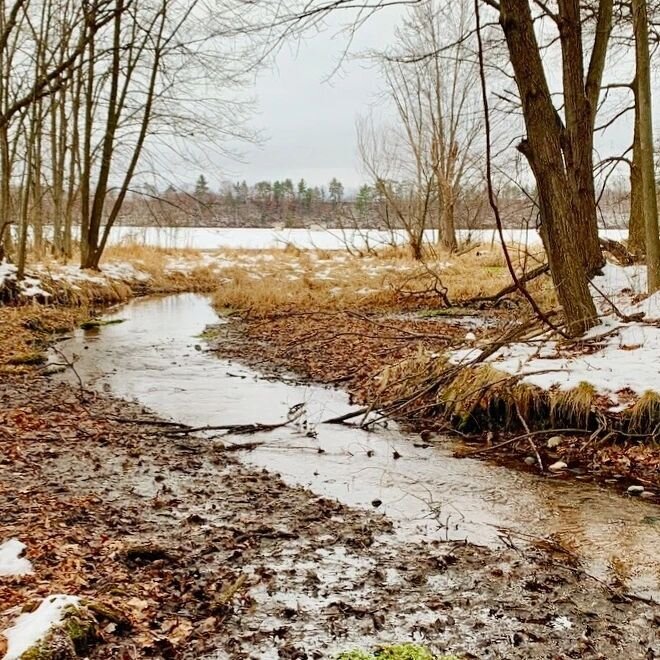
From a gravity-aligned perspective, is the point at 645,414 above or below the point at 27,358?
below

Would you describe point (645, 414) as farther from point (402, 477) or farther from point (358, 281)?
point (358, 281)

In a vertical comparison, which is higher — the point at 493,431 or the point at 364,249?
the point at 364,249

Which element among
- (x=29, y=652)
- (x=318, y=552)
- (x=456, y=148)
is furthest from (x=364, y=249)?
(x=29, y=652)

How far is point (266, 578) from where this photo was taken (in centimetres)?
363

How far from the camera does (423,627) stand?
314 cm

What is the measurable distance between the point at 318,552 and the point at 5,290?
12.5m

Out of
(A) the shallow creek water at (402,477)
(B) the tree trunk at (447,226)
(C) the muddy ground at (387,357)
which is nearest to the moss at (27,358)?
(A) the shallow creek water at (402,477)

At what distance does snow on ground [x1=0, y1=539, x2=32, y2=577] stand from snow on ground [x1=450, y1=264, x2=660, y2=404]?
16.1ft

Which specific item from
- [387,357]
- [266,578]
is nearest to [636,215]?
[387,357]

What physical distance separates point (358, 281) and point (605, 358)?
1322cm

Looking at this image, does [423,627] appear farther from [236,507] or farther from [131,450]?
[131,450]

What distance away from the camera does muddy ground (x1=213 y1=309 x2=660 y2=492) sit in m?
5.59

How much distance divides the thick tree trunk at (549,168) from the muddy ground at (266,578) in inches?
166

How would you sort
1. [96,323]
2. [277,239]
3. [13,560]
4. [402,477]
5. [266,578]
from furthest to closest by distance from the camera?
[277,239] → [96,323] → [402,477] → [266,578] → [13,560]
